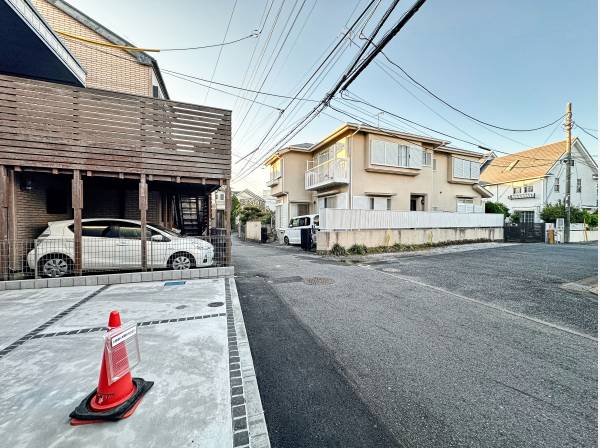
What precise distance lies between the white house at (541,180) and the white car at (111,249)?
1139 inches

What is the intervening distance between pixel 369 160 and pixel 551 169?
67.2 ft

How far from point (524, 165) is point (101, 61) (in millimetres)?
34519

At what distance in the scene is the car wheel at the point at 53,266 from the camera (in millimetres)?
5363

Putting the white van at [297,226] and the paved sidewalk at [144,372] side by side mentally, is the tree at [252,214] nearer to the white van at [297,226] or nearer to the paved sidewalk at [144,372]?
the white van at [297,226]

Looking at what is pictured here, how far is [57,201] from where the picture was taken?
7.12 m

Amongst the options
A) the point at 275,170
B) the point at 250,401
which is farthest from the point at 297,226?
the point at 250,401

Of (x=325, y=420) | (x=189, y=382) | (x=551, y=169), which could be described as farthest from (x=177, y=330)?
(x=551, y=169)

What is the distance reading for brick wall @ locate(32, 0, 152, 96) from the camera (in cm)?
854

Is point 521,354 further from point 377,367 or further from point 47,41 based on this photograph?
point 47,41

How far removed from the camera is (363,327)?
11.8 feet

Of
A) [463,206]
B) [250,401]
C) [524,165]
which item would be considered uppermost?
[524,165]

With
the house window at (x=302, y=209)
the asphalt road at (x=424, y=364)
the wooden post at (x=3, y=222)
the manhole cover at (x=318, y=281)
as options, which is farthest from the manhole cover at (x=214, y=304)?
the house window at (x=302, y=209)

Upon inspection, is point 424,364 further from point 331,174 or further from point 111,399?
point 331,174

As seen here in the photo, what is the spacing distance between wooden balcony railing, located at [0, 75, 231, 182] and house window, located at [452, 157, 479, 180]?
17.7 m
